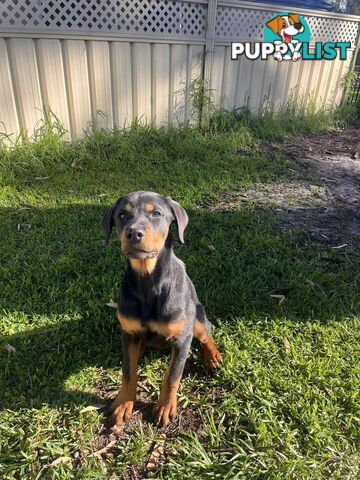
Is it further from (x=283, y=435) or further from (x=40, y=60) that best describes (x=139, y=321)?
(x=40, y=60)

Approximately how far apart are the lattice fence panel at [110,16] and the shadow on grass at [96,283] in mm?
2633

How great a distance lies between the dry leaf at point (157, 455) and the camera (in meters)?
1.97

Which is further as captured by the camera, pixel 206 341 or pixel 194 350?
pixel 194 350

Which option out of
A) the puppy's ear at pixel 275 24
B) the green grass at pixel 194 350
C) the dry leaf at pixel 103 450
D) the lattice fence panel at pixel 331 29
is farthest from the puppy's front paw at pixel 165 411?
the lattice fence panel at pixel 331 29

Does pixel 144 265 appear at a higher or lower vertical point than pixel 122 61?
lower

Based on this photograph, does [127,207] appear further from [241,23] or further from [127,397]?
[241,23]

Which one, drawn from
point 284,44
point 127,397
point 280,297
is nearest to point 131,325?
point 127,397

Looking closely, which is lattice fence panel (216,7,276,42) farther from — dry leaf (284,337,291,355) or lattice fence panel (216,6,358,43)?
dry leaf (284,337,291,355)

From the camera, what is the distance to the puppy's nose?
191cm

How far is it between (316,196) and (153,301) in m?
3.66

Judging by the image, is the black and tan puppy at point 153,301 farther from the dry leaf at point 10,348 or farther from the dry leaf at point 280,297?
the dry leaf at point 280,297

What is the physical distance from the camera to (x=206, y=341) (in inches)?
97.0

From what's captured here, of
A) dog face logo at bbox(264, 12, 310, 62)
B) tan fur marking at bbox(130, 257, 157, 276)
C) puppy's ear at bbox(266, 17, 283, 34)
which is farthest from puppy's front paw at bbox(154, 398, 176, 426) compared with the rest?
puppy's ear at bbox(266, 17, 283, 34)

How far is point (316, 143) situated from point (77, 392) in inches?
255
